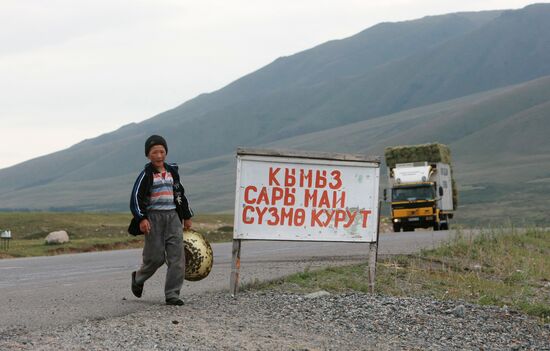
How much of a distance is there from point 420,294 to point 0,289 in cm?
606

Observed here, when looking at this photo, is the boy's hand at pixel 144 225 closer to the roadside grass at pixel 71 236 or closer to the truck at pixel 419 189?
the roadside grass at pixel 71 236

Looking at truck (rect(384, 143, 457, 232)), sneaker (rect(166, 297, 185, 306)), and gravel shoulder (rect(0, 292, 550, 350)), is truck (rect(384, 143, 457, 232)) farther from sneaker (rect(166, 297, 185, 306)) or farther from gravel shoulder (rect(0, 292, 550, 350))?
sneaker (rect(166, 297, 185, 306))

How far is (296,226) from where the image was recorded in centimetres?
1290

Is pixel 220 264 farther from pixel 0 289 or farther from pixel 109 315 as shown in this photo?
pixel 109 315

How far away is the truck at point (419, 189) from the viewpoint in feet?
150

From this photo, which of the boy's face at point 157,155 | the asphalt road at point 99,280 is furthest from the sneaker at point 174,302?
the boy's face at point 157,155

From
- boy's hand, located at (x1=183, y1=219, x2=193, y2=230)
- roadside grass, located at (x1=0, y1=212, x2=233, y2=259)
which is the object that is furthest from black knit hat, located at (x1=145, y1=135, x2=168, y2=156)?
roadside grass, located at (x1=0, y1=212, x2=233, y2=259)

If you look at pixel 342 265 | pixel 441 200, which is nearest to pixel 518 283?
pixel 342 265

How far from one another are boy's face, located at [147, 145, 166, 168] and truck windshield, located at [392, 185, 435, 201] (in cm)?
3520

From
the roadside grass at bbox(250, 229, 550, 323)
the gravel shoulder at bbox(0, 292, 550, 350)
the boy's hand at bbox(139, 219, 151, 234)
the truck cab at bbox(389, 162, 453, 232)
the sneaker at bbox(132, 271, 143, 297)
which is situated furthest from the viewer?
the truck cab at bbox(389, 162, 453, 232)

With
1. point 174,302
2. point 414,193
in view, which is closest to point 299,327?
point 174,302

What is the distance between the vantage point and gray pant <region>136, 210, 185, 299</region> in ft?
38.1

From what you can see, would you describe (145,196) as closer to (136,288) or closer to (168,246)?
(168,246)

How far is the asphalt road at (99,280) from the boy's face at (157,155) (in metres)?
1.62
